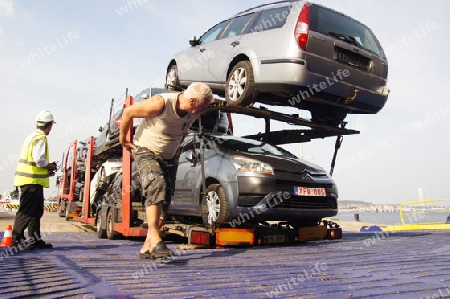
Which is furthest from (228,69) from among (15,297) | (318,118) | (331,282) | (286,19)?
(15,297)

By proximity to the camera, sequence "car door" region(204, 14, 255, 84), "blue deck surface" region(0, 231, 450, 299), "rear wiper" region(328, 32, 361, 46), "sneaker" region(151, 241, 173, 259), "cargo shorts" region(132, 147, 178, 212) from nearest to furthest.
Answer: "blue deck surface" region(0, 231, 450, 299) → "sneaker" region(151, 241, 173, 259) → "cargo shorts" region(132, 147, 178, 212) → "rear wiper" region(328, 32, 361, 46) → "car door" region(204, 14, 255, 84)

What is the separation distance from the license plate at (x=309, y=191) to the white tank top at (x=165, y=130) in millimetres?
1811

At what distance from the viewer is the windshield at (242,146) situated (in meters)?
5.22

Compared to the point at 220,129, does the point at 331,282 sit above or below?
below

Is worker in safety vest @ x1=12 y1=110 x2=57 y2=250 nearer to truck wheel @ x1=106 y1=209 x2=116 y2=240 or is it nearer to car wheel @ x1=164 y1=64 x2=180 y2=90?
truck wheel @ x1=106 y1=209 x2=116 y2=240

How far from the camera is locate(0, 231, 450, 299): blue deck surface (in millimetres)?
1996

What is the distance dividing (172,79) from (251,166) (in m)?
3.43

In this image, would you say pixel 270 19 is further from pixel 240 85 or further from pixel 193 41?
pixel 193 41

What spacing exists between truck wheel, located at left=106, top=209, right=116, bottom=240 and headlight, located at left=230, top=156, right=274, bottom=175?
272cm

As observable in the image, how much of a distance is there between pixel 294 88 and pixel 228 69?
124cm

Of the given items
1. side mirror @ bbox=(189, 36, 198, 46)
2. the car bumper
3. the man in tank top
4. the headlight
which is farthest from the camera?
side mirror @ bbox=(189, 36, 198, 46)

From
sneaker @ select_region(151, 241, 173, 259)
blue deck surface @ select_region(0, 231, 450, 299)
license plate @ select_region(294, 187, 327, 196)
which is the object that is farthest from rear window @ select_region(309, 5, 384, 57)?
sneaker @ select_region(151, 241, 173, 259)

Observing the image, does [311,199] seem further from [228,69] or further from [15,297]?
[15,297]

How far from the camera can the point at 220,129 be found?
7.61 meters
